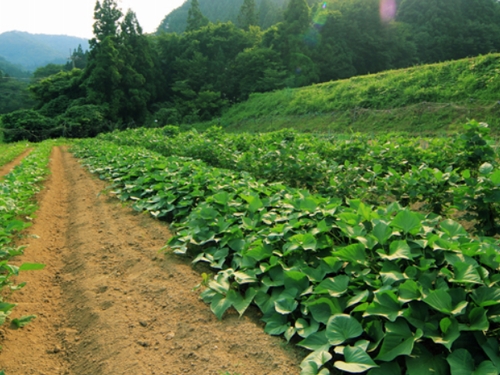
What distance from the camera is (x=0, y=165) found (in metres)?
12.2

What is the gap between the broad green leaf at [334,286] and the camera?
201 centimetres

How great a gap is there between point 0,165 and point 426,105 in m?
16.2

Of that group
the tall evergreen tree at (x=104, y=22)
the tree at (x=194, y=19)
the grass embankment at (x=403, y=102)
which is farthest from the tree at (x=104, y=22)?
the grass embankment at (x=403, y=102)

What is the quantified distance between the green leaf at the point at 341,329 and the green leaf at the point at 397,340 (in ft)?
0.41

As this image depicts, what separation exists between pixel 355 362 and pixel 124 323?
155cm

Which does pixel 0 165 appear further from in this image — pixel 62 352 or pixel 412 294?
pixel 412 294

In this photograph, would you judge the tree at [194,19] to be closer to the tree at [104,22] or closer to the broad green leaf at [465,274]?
the tree at [104,22]

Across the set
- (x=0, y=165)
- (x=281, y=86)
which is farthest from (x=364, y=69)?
(x=0, y=165)

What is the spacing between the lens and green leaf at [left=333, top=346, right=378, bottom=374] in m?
1.62

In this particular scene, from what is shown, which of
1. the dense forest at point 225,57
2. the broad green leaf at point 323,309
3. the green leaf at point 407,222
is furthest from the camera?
the dense forest at point 225,57

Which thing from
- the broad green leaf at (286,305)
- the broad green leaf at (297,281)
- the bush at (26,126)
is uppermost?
the broad green leaf at (297,281)

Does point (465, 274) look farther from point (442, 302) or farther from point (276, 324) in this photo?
point (276, 324)

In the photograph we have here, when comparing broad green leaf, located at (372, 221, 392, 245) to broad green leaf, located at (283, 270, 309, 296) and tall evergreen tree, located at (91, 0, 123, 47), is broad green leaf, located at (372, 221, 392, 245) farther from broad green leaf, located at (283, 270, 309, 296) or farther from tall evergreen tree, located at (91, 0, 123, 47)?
tall evergreen tree, located at (91, 0, 123, 47)

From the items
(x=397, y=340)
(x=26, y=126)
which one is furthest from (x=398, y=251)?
(x=26, y=126)
